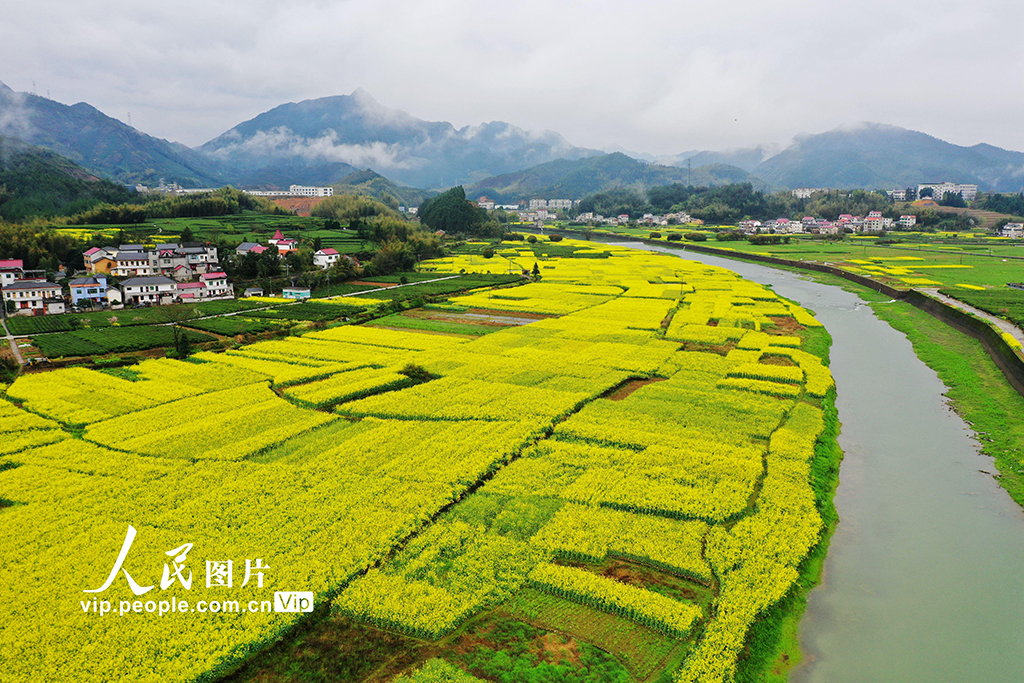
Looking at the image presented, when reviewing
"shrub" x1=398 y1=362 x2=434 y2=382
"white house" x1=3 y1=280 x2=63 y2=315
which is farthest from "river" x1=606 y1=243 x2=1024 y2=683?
"white house" x1=3 y1=280 x2=63 y2=315

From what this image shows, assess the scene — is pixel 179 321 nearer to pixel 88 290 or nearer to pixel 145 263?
pixel 88 290

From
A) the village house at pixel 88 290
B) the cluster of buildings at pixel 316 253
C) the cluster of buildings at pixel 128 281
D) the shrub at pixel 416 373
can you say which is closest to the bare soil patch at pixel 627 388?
the shrub at pixel 416 373

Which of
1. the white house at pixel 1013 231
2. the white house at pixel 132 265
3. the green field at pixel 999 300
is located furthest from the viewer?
the white house at pixel 1013 231

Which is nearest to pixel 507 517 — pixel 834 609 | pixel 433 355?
pixel 834 609

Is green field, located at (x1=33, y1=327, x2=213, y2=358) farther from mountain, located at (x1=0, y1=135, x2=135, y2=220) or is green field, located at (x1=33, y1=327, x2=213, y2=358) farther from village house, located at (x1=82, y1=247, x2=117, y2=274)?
mountain, located at (x1=0, y1=135, x2=135, y2=220)

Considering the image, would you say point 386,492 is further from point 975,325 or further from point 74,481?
point 975,325

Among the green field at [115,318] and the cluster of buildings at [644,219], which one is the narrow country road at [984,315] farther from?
the cluster of buildings at [644,219]
